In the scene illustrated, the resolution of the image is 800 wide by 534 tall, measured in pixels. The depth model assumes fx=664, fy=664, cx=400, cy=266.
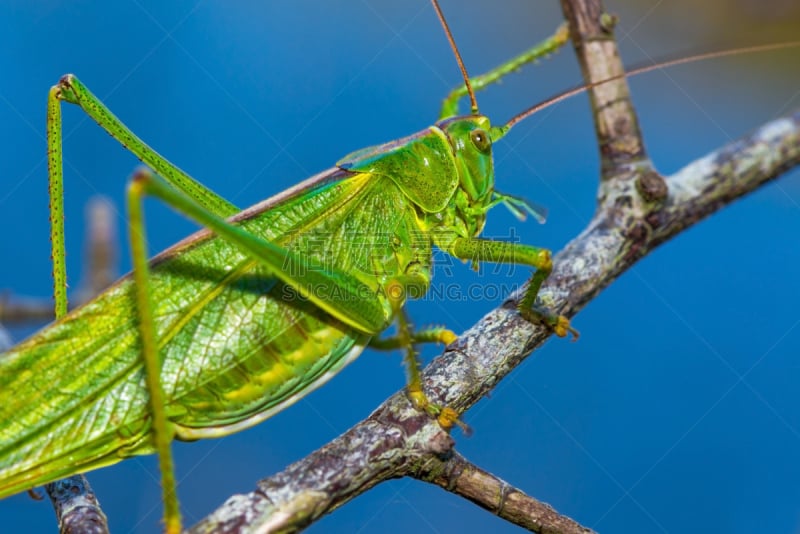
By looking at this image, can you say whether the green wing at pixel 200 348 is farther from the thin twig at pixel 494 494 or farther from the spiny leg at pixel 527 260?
the thin twig at pixel 494 494

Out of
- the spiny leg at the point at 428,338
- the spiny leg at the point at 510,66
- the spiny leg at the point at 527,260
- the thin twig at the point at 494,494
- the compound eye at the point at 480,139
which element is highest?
the spiny leg at the point at 510,66

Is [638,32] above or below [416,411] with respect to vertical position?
above

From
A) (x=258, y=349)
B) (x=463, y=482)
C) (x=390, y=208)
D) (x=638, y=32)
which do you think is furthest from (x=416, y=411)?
(x=638, y=32)

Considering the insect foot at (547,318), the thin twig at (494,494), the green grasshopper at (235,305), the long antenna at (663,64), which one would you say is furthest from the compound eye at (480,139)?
the thin twig at (494,494)

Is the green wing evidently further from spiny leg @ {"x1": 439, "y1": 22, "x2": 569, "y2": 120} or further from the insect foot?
spiny leg @ {"x1": 439, "y1": 22, "x2": 569, "y2": 120}

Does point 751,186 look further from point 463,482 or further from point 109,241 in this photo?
point 109,241

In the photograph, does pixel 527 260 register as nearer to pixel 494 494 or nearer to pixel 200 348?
pixel 494 494

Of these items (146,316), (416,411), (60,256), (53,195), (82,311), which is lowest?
(416,411)

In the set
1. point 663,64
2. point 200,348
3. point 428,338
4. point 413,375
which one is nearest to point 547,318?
point 428,338
